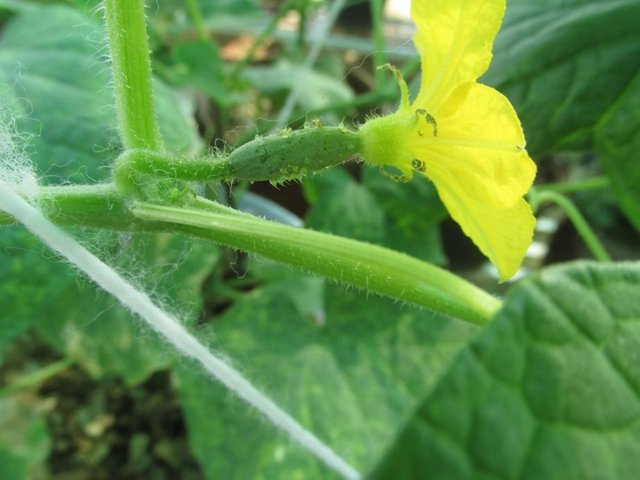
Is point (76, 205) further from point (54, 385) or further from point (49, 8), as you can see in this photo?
point (54, 385)

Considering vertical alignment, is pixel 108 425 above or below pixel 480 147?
below

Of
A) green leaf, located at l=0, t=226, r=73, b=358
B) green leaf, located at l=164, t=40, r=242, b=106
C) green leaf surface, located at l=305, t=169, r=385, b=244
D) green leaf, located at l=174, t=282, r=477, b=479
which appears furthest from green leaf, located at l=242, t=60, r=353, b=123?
green leaf, located at l=0, t=226, r=73, b=358

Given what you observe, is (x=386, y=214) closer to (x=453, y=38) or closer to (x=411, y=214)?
(x=411, y=214)

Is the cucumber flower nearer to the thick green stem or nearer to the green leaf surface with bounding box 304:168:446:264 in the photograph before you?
the thick green stem

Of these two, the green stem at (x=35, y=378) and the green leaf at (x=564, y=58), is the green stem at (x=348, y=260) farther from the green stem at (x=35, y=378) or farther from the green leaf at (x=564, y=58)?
the green stem at (x=35, y=378)

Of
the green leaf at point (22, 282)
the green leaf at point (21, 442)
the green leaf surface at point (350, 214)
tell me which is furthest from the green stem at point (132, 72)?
the green leaf at point (21, 442)

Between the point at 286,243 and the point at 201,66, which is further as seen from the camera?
the point at 201,66

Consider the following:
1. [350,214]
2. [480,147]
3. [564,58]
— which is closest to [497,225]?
[480,147]
